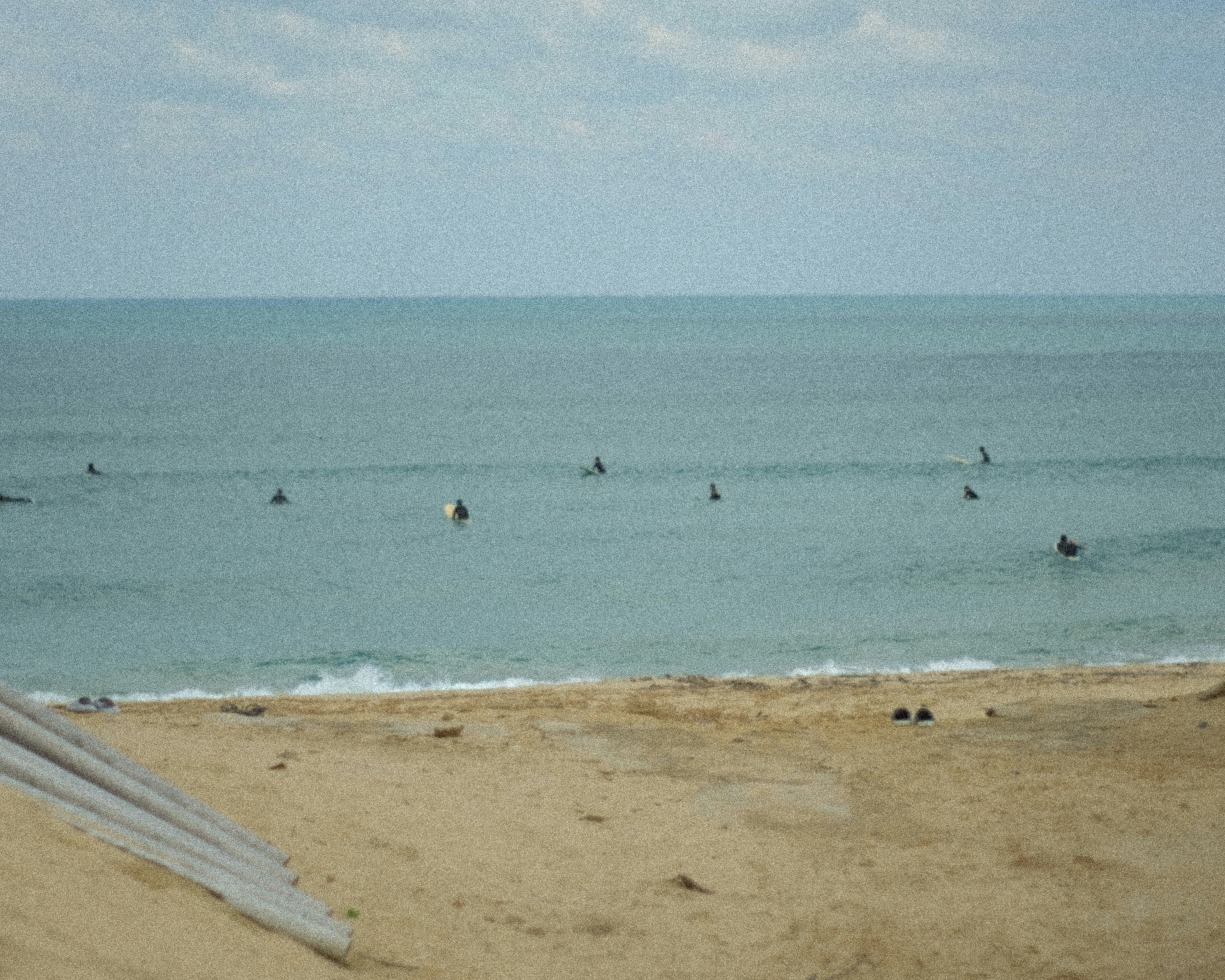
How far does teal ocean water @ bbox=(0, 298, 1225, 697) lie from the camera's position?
21562mm

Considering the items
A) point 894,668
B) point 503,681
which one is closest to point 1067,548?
point 894,668

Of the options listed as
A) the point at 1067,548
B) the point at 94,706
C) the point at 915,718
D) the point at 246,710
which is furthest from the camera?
the point at 1067,548

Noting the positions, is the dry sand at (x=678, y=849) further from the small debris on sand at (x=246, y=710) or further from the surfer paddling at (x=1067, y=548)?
the surfer paddling at (x=1067, y=548)

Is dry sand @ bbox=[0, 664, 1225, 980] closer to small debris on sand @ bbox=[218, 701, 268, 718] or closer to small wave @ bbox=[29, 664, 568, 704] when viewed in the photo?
small debris on sand @ bbox=[218, 701, 268, 718]

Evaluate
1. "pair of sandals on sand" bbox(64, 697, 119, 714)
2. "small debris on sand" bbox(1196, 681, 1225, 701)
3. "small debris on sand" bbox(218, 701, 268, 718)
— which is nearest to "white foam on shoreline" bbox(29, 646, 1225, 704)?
"small debris on sand" bbox(218, 701, 268, 718)

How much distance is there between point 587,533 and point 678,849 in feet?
75.0

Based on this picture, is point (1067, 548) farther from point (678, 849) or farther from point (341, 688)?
point (678, 849)

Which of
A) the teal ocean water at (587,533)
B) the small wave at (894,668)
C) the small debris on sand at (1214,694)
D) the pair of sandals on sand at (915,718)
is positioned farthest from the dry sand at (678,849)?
the teal ocean water at (587,533)

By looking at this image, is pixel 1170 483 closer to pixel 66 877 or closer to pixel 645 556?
pixel 645 556

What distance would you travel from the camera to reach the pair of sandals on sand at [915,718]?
1413 centimetres

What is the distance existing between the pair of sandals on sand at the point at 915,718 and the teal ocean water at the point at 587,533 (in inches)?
229

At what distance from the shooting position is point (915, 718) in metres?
14.5

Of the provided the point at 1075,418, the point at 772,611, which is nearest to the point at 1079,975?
the point at 772,611

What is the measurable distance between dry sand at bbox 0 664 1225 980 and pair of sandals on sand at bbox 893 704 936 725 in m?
0.17
